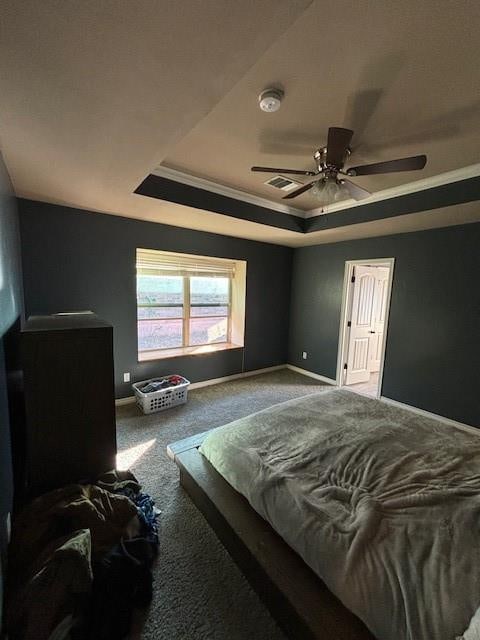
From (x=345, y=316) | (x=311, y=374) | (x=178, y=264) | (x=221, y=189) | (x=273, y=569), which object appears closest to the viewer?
(x=273, y=569)

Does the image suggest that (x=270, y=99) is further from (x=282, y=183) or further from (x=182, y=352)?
(x=182, y=352)

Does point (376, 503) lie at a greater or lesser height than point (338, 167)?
lesser

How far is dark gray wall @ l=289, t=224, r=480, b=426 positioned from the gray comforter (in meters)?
1.55

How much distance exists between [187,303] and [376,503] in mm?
3352

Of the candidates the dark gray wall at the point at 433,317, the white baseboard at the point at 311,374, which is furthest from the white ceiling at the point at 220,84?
the white baseboard at the point at 311,374

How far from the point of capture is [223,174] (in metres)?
2.73

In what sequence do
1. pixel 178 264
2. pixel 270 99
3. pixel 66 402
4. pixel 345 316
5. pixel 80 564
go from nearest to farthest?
1. pixel 80 564
2. pixel 66 402
3. pixel 270 99
4. pixel 178 264
5. pixel 345 316

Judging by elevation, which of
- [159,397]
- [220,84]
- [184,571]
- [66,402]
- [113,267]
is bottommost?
[184,571]

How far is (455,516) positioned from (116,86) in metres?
2.30

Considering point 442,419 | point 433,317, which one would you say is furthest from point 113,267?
point 442,419

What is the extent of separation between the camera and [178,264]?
381cm

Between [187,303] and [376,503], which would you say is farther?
Answer: [187,303]

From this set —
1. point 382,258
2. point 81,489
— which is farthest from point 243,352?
point 81,489

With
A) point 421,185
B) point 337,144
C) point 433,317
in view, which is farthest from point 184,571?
point 421,185
